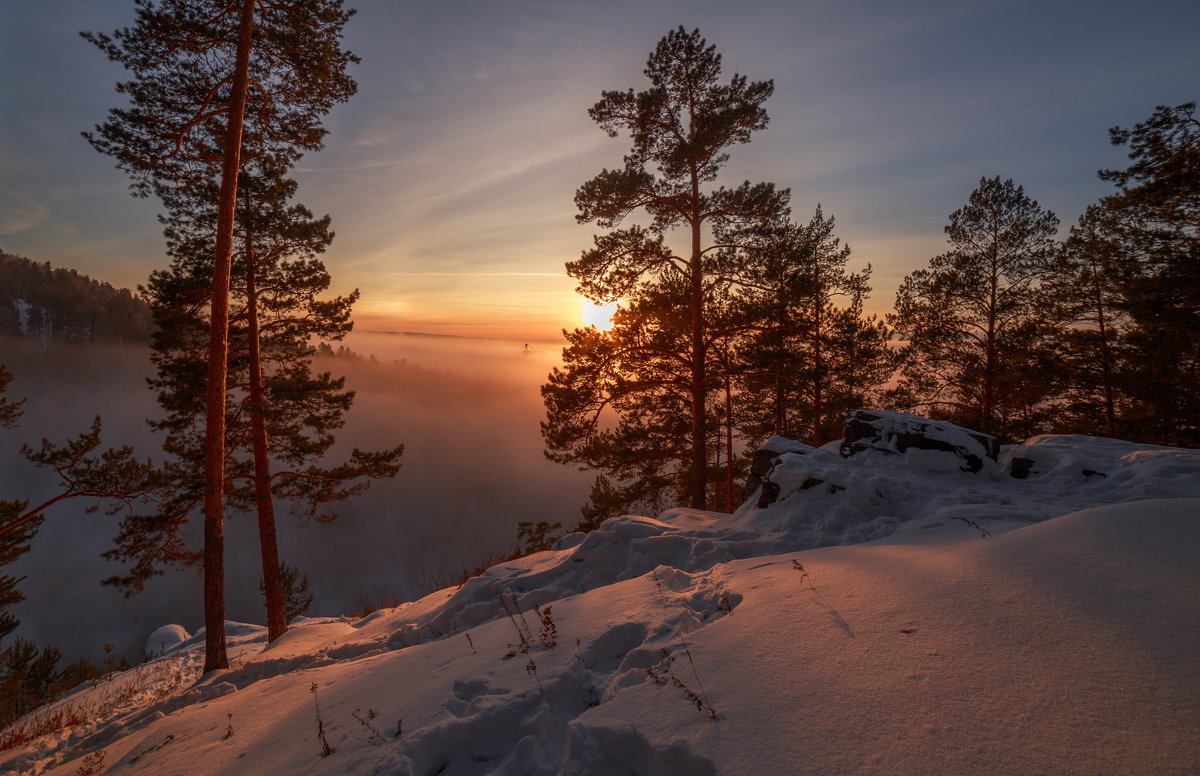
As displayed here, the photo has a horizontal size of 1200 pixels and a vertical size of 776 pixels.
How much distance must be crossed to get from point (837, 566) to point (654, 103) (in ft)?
38.7

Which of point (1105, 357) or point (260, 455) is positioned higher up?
point (1105, 357)

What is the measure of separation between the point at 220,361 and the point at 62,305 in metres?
108

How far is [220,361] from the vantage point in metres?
8.18

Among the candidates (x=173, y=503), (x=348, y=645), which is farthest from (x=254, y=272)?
(x=348, y=645)

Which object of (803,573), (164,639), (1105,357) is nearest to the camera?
(803,573)

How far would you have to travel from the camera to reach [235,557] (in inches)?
3374

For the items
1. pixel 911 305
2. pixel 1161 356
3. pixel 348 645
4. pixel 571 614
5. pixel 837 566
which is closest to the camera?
pixel 837 566

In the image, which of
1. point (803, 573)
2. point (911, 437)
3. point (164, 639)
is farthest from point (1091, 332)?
point (164, 639)

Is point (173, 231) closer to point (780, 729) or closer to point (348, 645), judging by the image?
point (348, 645)

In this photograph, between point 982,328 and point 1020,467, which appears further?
point 982,328

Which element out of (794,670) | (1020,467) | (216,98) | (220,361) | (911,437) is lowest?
(794,670)

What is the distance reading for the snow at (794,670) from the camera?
83.0 inches

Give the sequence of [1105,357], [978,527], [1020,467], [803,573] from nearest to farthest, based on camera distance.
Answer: [803,573] → [978,527] → [1020,467] → [1105,357]

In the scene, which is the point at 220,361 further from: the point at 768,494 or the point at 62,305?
the point at 62,305
